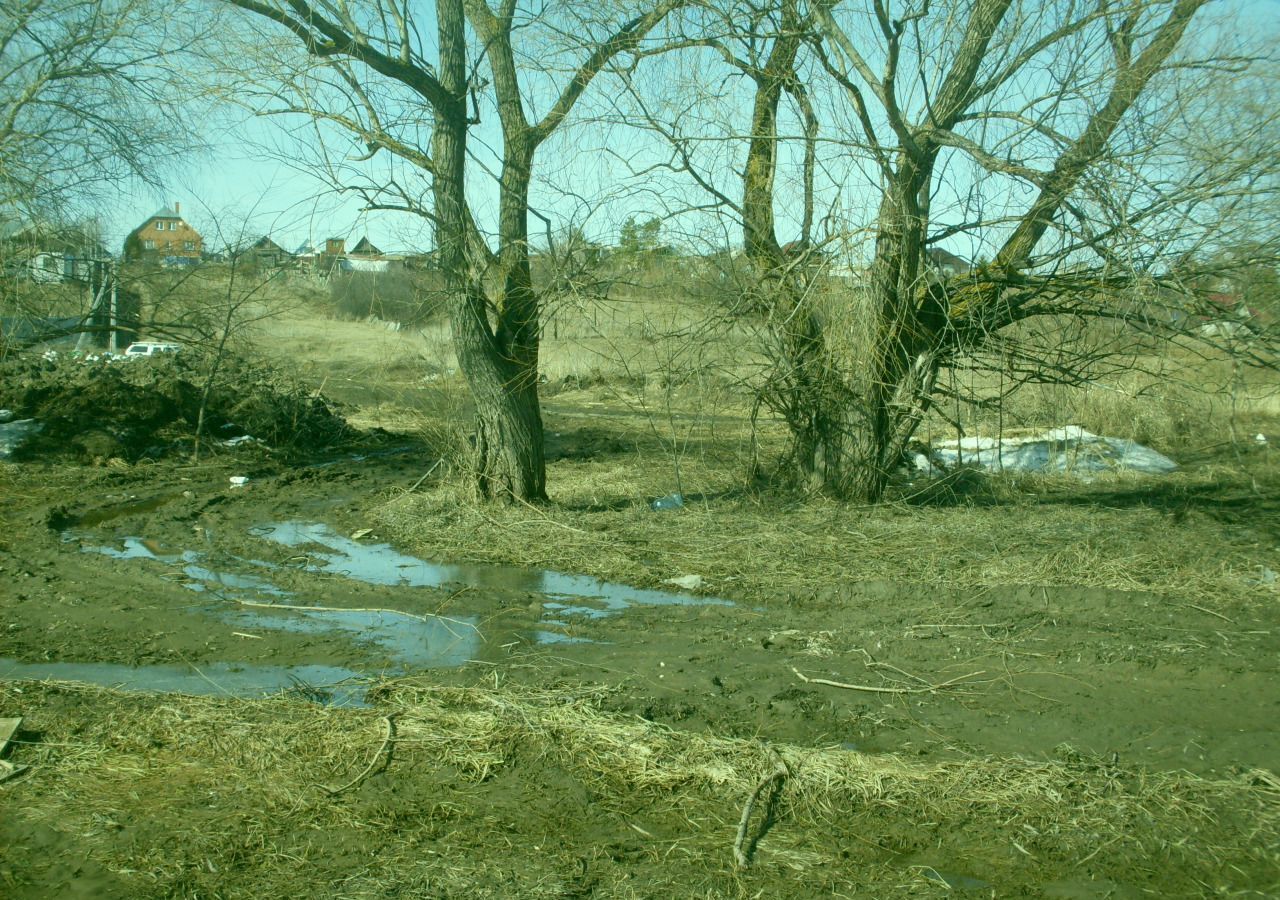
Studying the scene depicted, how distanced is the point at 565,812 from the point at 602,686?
1406 millimetres

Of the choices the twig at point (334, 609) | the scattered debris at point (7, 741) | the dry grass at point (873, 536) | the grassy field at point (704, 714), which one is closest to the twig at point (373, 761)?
the grassy field at point (704, 714)

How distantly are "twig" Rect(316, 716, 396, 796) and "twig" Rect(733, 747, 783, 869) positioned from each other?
5.43 feet

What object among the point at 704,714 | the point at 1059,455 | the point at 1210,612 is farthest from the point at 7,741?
the point at 1059,455

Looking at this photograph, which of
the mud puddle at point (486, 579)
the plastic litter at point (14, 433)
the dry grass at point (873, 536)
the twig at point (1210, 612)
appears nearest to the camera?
the twig at point (1210, 612)

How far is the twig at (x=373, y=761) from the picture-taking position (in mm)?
4418

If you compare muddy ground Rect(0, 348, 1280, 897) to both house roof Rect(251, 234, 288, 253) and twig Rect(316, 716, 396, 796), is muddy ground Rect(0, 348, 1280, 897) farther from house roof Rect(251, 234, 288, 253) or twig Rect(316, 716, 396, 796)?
house roof Rect(251, 234, 288, 253)

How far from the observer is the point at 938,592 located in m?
7.54

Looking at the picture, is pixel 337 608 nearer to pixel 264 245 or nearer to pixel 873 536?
pixel 873 536

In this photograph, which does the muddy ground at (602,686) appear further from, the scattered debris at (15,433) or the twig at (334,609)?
the scattered debris at (15,433)

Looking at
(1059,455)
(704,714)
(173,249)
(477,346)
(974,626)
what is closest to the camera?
(704,714)

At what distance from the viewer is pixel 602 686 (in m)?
5.70

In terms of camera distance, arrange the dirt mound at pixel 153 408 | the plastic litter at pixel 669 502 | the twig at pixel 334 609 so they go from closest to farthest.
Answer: the twig at pixel 334 609 → the plastic litter at pixel 669 502 → the dirt mound at pixel 153 408

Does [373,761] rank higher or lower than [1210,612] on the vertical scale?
lower

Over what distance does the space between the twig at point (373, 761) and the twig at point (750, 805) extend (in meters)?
1.66
